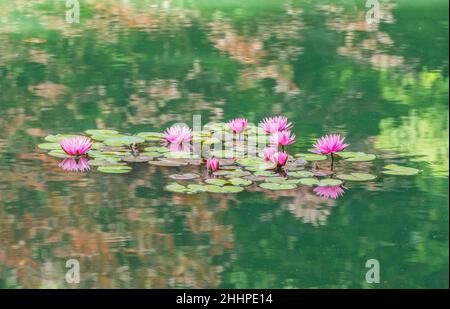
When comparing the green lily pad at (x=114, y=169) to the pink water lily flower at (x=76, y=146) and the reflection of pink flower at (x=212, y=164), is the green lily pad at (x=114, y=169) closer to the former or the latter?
the pink water lily flower at (x=76, y=146)

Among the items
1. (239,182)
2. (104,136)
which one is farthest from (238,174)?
(104,136)

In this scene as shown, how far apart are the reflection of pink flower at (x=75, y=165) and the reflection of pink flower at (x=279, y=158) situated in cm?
76

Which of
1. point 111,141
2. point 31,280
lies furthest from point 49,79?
point 31,280

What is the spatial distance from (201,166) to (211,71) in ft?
6.34

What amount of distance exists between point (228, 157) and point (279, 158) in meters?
0.26

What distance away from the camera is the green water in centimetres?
334

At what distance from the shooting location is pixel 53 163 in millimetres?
4211

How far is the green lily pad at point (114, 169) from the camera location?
405 cm
